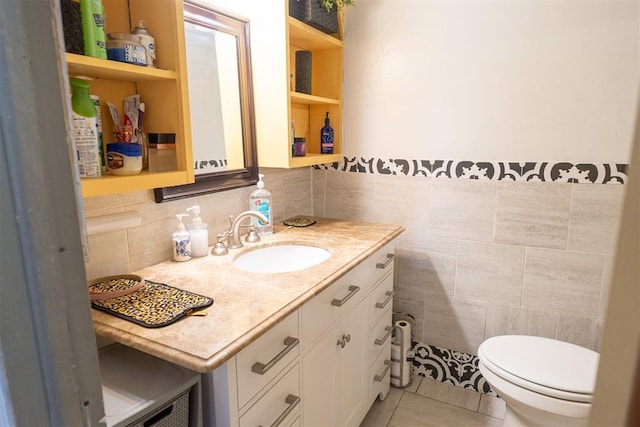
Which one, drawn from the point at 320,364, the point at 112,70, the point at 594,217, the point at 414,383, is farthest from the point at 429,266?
the point at 112,70

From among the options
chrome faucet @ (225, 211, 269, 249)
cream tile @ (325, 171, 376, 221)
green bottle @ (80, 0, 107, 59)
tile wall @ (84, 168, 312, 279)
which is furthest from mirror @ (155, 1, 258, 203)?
cream tile @ (325, 171, 376, 221)

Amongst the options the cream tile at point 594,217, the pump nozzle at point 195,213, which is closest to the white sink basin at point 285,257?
the pump nozzle at point 195,213

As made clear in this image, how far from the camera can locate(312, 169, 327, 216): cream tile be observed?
230cm

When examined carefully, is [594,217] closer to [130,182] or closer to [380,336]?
[380,336]

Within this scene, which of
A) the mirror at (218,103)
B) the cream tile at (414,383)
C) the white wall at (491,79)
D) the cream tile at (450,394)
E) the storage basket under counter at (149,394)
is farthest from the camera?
the cream tile at (414,383)

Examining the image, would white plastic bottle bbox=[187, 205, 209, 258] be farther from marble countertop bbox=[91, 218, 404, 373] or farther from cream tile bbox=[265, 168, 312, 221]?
cream tile bbox=[265, 168, 312, 221]

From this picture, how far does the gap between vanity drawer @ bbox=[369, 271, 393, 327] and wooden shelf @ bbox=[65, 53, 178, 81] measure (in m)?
1.16

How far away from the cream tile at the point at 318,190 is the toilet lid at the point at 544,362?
112 cm

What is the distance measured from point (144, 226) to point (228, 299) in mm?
458

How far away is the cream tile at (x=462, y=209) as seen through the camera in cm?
191

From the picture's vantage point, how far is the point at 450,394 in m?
2.08

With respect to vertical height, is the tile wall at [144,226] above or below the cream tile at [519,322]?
above

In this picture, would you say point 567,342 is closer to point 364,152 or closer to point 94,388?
point 364,152

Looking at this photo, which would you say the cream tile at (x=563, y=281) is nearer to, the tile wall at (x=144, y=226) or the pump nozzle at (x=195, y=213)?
the tile wall at (x=144, y=226)
